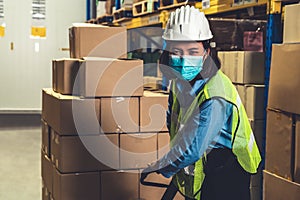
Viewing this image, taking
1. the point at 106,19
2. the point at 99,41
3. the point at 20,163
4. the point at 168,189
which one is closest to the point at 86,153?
the point at 168,189

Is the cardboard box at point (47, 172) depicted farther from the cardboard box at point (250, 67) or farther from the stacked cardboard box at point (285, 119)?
the stacked cardboard box at point (285, 119)

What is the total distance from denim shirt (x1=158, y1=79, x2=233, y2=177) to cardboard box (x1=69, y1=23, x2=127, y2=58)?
0.96 m

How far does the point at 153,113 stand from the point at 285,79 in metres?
1.17

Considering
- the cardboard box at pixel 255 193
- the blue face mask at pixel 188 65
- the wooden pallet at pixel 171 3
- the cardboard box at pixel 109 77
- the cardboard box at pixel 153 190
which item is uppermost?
the wooden pallet at pixel 171 3

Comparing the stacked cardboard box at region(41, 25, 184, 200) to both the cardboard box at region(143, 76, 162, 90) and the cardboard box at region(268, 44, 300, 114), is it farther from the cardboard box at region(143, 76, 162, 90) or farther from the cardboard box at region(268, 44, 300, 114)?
the cardboard box at region(268, 44, 300, 114)

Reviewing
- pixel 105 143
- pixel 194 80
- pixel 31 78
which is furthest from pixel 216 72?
pixel 31 78

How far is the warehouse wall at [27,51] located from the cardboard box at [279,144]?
21.0 feet

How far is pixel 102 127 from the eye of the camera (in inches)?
116

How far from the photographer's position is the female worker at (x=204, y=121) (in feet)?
7.14

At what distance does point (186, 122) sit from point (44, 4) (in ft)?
21.1

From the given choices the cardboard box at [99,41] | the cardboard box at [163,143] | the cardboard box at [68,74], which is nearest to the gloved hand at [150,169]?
the cardboard box at [163,143]

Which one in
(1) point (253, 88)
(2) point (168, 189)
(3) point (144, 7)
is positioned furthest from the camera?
(3) point (144, 7)

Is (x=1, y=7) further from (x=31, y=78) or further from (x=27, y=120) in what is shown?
(x=27, y=120)

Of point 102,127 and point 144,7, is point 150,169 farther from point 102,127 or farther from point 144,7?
point 144,7
